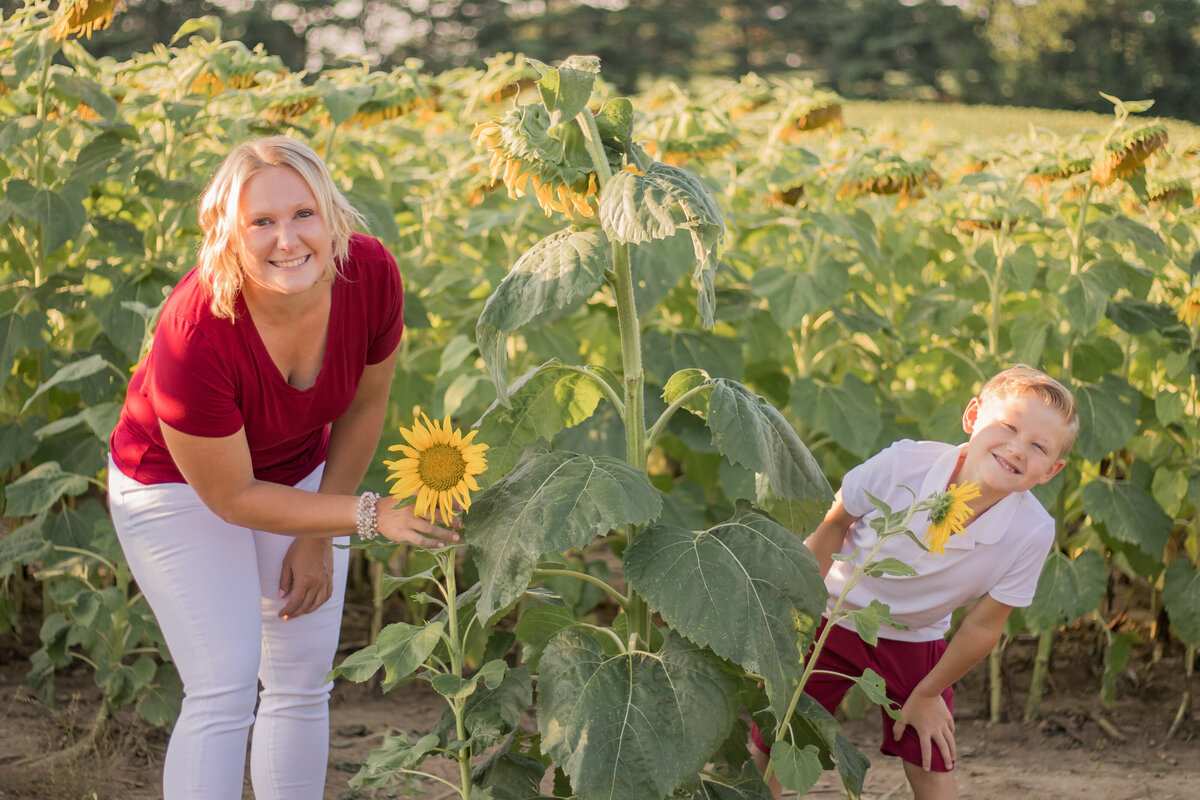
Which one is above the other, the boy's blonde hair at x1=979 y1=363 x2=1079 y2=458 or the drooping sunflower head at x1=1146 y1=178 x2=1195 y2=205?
A: the drooping sunflower head at x1=1146 y1=178 x2=1195 y2=205

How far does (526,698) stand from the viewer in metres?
1.82

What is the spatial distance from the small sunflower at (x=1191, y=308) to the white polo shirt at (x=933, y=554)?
1001mm

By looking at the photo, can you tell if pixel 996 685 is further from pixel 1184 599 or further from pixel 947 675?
pixel 947 675

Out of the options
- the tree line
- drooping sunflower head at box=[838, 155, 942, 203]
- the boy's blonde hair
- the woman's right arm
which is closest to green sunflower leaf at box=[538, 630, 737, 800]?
the woman's right arm

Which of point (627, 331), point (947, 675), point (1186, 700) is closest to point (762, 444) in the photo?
point (627, 331)

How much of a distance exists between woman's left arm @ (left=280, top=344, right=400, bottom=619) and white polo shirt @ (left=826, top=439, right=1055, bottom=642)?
889 millimetres

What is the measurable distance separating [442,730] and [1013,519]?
3.64 ft

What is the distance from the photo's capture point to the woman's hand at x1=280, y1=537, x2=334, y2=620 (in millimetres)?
2135

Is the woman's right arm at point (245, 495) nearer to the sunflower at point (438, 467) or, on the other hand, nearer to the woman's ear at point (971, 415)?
the sunflower at point (438, 467)

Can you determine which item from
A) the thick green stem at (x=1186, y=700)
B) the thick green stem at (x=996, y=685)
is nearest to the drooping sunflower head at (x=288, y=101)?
the thick green stem at (x=996, y=685)

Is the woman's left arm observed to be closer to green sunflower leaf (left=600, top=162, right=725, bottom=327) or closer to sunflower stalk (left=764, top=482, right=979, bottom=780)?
green sunflower leaf (left=600, top=162, right=725, bottom=327)

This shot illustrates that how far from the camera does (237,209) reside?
1.82m

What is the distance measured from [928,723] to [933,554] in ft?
1.05

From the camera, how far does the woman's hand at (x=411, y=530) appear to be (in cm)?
169
